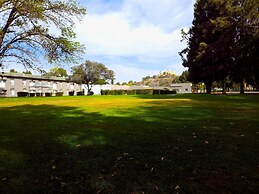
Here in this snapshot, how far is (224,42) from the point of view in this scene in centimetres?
3759

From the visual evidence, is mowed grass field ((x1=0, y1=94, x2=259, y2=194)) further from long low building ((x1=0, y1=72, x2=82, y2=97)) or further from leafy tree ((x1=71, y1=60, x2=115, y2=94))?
leafy tree ((x1=71, y1=60, x2=115, y2=94))

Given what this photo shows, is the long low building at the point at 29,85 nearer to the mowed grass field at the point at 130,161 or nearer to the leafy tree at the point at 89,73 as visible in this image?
the leafy tree at the point at 89,73

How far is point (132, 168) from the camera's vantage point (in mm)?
4219

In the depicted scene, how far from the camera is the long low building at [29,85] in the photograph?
59.6 meters

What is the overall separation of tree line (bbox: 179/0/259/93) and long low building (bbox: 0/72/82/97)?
3644cm

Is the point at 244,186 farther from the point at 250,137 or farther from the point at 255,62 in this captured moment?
the point at 255,62

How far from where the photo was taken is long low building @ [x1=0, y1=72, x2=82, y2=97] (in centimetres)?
5962

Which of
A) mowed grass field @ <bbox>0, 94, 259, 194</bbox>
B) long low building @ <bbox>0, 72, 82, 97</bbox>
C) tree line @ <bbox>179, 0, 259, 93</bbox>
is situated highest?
tree line @ <bbox>179, 0, 259, 93</bbox>

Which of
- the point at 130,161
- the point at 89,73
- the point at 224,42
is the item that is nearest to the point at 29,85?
the point at 89,73

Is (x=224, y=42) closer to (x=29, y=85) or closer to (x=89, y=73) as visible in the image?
(x=89, y=73)

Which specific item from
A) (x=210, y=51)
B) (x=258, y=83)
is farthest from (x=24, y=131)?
(x=258, y=83)

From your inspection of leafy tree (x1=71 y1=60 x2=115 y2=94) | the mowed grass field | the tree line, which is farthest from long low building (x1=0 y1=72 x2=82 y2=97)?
the mowed grass field

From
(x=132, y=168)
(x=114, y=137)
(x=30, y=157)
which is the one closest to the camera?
(x=132, y=168)

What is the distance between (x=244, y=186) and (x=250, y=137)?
125 inches
